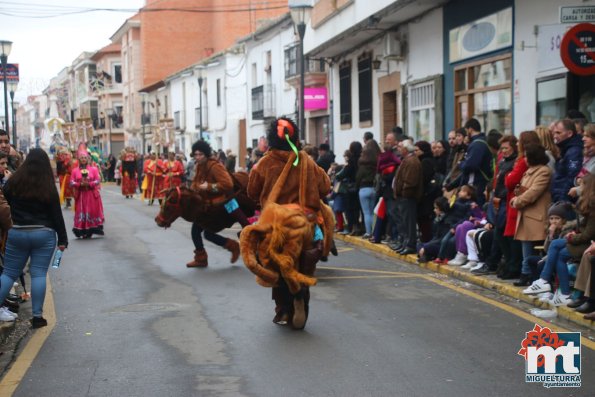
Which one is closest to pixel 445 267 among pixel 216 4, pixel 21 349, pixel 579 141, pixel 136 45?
pixel 579 141

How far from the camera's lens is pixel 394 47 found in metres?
21.2

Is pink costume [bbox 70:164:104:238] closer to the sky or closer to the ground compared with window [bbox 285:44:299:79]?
closer to the ground

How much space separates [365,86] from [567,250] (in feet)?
52.7

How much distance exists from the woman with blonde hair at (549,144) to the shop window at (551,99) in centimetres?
360

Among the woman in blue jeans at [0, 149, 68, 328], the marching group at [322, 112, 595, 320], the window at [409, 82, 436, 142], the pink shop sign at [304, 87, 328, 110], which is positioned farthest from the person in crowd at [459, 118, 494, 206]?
Answer: the pink shop sign at [304, 87, 328, 110]

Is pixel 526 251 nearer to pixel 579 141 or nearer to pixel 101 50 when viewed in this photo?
pixel 579 141

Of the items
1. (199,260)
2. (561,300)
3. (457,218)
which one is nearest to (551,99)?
(457,218)

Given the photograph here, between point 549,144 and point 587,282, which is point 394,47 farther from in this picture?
point 587,282

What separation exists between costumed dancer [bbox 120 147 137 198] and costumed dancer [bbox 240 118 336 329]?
2608 cm

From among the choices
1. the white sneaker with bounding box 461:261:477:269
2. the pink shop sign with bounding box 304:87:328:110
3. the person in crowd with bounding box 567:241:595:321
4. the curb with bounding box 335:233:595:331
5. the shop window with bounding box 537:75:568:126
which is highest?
the pink shop sign with bounding box 304:87:328:110

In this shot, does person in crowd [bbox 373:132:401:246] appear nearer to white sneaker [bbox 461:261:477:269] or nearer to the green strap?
white sneaker [bbox 461:261:477:269]

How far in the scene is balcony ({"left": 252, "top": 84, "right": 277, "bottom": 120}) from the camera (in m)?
36.5

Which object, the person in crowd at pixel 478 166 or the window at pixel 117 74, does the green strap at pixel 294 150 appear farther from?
the window at pixel 117 74

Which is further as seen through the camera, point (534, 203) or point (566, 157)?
point (534, 203)
